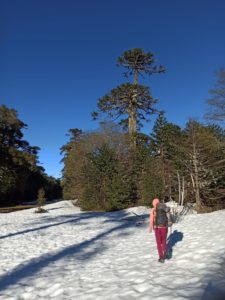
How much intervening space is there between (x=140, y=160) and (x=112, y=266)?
956 inches

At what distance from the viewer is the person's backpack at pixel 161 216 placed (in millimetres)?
9656

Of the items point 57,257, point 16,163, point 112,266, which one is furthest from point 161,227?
point 16,163

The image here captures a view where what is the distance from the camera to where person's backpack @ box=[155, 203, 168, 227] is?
9.66 m

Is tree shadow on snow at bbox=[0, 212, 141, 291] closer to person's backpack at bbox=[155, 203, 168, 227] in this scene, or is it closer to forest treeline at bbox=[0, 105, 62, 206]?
person's backpack at bbox=[155, 203, 168, 227]

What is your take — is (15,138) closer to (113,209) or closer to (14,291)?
(113,209)

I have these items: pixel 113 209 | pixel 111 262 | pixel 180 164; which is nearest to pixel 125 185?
pixel 113 209

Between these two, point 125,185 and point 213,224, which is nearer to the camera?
point 213,224

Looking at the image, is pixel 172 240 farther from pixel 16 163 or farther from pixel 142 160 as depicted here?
pixel 16 163

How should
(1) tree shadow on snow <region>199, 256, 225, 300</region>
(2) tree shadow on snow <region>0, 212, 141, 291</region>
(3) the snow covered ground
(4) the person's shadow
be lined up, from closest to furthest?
(1) tree shadow on snow <region>199, 256, 225, 300</region>, (3) the snow covered ground, (2) tree shadow on snow <region>0, 212, 141, 291</region>, (4) the person's shadow

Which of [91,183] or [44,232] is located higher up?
[91,183]

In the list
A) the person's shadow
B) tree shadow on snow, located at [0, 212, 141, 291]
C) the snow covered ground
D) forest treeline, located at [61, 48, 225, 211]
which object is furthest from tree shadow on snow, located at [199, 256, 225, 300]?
forest treeline, located at [61, 48, 225, 211]

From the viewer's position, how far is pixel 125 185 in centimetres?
3116

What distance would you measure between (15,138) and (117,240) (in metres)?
47.9

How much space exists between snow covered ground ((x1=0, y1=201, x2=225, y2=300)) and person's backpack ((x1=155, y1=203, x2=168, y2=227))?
3.01ft
